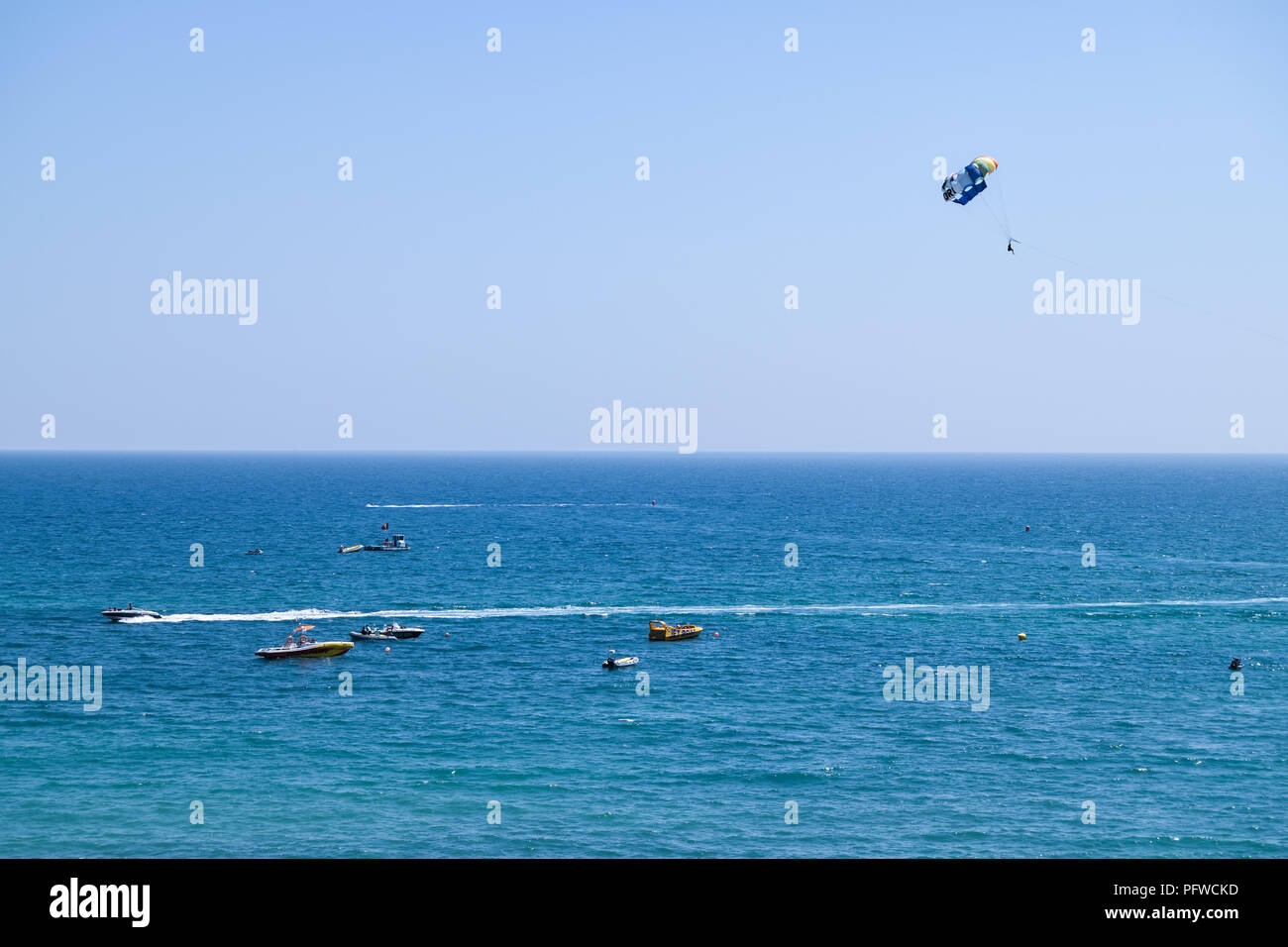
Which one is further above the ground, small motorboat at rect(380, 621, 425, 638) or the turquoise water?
small motorboat at rect(380, 621, 425, 638)

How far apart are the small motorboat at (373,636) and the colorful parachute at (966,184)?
63893mm

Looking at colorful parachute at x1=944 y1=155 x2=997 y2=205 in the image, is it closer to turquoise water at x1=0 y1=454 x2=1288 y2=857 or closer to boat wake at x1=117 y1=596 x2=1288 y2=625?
turquoise water at x1=0 y1=454 x2=1288 y2=857

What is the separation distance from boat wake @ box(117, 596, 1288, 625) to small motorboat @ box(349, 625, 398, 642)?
34.8 feet

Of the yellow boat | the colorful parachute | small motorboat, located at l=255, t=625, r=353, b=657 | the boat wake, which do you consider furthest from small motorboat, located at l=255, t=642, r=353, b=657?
the colorful parachute

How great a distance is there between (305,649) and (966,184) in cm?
6384

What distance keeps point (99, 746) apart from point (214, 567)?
8151 centimetres

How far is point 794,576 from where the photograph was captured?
14338cm

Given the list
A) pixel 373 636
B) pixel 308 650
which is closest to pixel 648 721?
pixel 308 650

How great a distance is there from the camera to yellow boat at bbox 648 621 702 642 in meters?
102

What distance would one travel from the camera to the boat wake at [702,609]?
112 m

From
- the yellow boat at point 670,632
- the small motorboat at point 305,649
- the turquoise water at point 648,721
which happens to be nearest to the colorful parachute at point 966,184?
the turquoise water at point 648,721

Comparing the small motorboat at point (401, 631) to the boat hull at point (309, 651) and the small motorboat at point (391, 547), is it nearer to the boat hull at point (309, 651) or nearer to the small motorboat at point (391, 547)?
the boat hull at point (309, 651)

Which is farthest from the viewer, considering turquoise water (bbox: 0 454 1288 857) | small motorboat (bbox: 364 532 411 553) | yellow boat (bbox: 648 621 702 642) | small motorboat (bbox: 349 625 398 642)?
small motorboat (bbox: 364 532 411 553)
